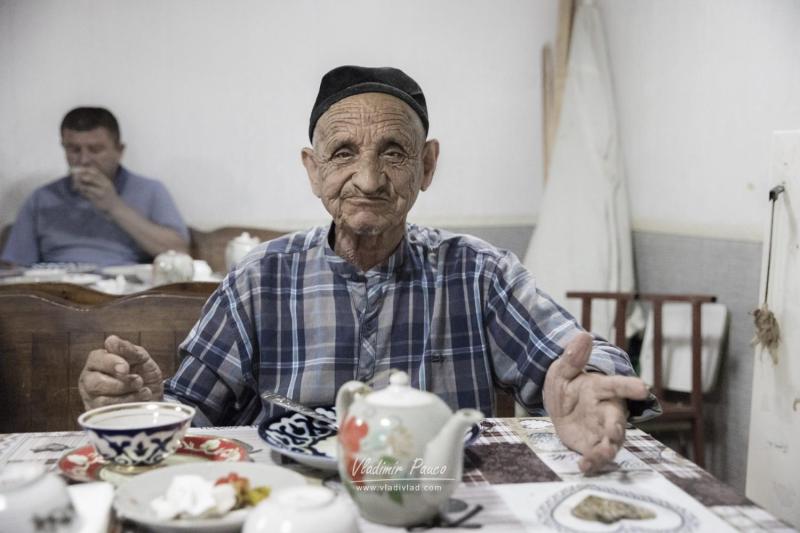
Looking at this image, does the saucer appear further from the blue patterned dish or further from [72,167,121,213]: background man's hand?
[72,167,121,213]: background man's hand

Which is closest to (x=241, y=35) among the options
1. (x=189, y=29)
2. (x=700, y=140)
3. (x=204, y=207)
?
(x=189, y=29)

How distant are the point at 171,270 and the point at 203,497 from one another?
9.16 ft

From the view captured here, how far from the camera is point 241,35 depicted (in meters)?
4.62

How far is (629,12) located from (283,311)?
311 centimetres

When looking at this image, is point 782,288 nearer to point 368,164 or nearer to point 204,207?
point 368,164

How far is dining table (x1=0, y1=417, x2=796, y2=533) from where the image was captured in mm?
891

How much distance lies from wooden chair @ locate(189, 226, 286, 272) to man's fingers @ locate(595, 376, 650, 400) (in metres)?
3.57

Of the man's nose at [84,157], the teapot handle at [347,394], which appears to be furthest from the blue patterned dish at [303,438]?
the man's nose at [84,157]

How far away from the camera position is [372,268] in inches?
63.6

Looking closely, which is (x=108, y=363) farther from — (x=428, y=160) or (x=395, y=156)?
(x=428, y=160)

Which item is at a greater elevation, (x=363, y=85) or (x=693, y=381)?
(x=363, y=85)

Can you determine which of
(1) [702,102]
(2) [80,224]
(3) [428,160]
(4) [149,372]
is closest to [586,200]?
(1) [702,102]

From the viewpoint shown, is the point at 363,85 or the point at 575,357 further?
the point at 363,85

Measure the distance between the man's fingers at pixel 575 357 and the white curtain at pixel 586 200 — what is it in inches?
103
